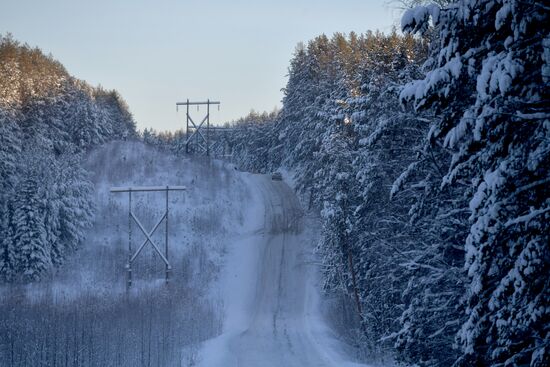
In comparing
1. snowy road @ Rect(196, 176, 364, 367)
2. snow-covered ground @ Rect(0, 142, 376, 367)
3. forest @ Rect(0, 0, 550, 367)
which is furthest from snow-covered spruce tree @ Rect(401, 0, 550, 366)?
snowy road @ Rect(196, 176, 364, 367)

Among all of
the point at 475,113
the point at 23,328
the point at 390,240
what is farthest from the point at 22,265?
the point at 475,113

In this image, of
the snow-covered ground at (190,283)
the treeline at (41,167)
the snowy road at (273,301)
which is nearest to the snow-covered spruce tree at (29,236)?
the treeline at (41,167)

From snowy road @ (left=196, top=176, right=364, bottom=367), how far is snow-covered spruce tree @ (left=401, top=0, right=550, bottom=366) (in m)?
12.5

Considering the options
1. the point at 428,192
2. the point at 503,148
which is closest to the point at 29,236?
the point at 428,192

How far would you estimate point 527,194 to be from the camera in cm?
744

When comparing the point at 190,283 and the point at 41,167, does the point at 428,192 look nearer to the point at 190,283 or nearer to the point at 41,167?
the point at 190,283

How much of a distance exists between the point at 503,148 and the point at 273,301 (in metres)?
25.7

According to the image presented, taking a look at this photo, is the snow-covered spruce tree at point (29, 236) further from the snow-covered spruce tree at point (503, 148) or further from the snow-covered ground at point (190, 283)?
the snow-covered spruce tree at point (503, 148)

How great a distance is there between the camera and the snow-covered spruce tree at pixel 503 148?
6895mm

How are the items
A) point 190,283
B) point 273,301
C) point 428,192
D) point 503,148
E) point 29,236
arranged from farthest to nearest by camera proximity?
point 190,283, point 29,236, point 273,301, point 428,192, point 503,148

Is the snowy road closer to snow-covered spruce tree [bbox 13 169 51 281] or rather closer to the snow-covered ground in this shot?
the snow-covered ground

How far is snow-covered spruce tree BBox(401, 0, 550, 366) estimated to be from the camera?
6895 millimetres

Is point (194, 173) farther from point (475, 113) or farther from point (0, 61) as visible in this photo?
point (475, 113)

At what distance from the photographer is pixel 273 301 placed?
32.0m
